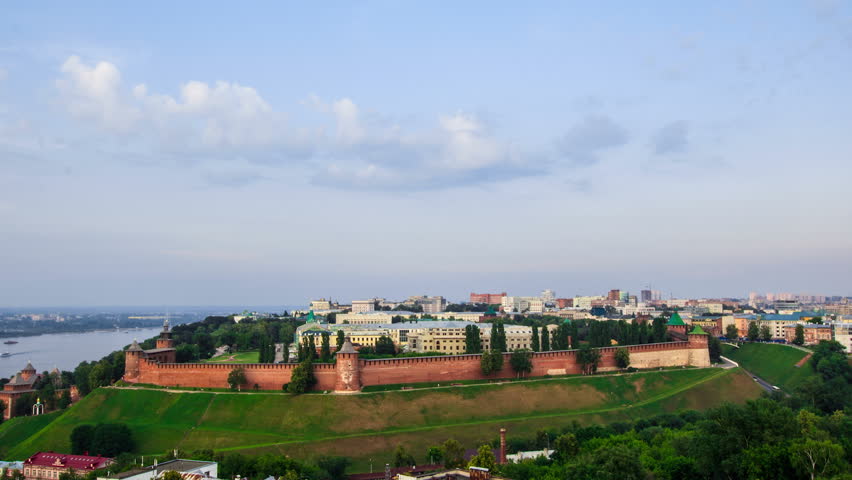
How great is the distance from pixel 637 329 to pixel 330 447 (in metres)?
36.0

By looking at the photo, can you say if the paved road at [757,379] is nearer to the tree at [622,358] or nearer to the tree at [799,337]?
the tree at [799,337]

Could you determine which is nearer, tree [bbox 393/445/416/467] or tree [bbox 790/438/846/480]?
tree [bbox 790/438/846/480]

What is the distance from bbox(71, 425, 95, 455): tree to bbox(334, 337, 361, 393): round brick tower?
1814 cm

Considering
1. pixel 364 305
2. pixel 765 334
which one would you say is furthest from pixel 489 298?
pixel 765 334

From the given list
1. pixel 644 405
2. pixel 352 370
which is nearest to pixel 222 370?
pixel 352 370

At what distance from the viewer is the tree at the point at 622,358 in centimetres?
6825

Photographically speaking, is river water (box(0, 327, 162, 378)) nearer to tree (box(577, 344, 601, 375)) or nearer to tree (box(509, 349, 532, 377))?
tree (box(509, 349, 532, 377))

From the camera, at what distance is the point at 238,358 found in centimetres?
7712

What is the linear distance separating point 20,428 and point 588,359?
48.3m

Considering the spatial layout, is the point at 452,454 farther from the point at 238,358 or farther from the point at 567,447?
the point at 238,358

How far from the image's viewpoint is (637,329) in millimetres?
72625

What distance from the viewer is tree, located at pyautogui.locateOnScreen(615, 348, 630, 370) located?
68250mm

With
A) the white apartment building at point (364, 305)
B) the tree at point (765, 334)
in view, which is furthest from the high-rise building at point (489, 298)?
the tree at point (765, 334)

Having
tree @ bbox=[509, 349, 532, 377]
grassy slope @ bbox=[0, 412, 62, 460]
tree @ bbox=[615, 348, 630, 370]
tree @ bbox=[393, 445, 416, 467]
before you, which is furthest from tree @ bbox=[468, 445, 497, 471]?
grassy slope @ bbox=[0, 412, 62, 460]
